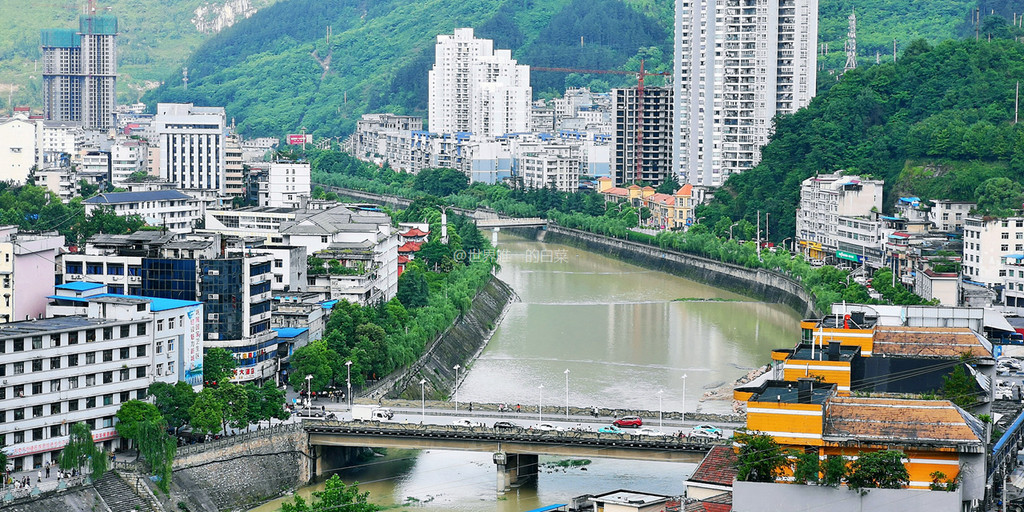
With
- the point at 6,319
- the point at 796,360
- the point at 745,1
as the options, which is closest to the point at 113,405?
the point at 6,319

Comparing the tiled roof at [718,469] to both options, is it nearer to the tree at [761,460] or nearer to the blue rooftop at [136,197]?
the tree at [761,460]

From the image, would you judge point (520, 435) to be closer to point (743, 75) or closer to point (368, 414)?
point (368, 414)

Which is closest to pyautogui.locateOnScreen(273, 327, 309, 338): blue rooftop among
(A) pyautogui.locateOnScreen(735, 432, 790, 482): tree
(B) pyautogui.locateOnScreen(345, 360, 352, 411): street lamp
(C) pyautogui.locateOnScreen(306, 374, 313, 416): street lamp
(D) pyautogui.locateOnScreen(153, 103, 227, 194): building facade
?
(B) pyautogui.locateOnScreen(345, 360, 352, 411): street lamp

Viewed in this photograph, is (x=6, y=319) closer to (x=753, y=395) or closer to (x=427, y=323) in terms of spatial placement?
(x=427, y=323)

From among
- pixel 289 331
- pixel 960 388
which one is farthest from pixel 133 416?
pixel 960 388

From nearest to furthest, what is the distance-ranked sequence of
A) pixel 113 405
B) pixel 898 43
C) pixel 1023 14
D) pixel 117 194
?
1. pixel 113 405
2. pixel 117 194
3. pixel 1023 14
4. pixel 898 43

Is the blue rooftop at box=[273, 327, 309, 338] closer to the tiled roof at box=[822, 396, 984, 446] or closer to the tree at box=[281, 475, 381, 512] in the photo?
the tree at box=[281, 475, 381, 512]
